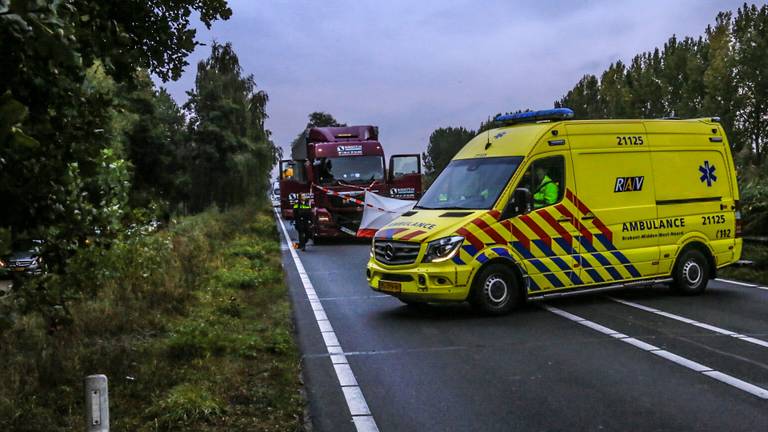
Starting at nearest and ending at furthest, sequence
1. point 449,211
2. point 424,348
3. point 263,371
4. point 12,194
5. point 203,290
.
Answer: point 12,194 < point 263,371 < point 424,348 < point 449,211 < point 203,290

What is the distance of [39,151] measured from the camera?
159 inches

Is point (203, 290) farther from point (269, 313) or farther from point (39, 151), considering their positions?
point (39, 151)

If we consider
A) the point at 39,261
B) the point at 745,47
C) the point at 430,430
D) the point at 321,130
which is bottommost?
the point at 430,430

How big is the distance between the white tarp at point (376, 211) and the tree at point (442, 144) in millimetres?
80400

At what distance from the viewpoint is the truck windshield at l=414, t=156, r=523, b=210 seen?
1035 centimetres

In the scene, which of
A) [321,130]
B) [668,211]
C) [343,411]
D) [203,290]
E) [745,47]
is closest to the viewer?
[343,411]

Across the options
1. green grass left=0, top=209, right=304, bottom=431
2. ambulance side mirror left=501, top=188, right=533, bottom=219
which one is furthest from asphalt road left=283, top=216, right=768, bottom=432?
ambulance side mirror left=501, top=188, right=533, bottom=219

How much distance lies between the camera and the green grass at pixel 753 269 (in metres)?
13.7

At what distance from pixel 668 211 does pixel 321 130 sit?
1683cm

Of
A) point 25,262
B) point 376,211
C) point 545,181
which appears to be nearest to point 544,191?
point 545,181

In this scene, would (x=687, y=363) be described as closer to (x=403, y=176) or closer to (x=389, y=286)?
(x=389, y=286)

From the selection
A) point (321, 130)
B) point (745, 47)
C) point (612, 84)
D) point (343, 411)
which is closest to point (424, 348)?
point (343, 411)

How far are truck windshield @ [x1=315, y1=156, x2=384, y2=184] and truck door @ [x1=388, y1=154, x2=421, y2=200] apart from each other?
1.34 feet

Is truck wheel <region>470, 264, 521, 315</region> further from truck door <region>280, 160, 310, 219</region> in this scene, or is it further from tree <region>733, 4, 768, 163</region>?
tree <region>733, 4, 768, 163</region>
